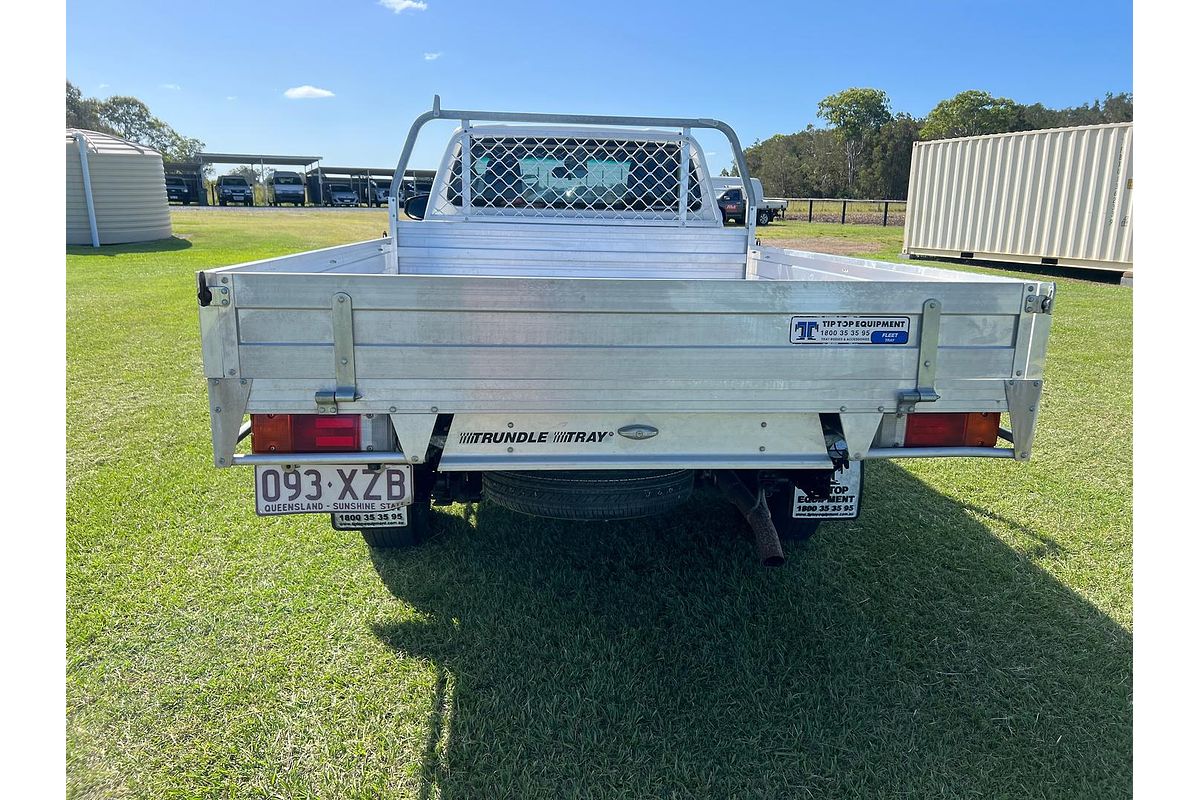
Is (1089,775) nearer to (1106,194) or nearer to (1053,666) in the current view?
(1053,666)

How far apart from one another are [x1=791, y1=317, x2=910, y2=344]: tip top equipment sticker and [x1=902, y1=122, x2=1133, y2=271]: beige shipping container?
14361mm

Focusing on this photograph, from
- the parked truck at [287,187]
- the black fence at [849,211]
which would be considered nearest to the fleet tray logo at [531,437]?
the black fence at [849,211]

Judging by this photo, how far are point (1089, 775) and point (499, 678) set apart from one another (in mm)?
1934

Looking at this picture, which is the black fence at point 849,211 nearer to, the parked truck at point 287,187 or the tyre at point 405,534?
the parked truck at point 287,187

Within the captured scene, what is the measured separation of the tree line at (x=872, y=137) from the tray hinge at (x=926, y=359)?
4668 centimetres

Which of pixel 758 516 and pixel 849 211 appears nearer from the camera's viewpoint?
pixel 758 516

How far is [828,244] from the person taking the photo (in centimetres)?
2294

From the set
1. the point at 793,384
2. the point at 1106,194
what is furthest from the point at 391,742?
the point at 1106,194

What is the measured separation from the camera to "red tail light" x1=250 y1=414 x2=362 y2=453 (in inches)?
93.2

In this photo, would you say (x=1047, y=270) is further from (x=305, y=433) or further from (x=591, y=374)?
(x=305, y=433)

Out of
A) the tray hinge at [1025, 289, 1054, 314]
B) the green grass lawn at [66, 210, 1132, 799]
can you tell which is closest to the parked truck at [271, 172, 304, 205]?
the green grass lawn at [66, 210, 1132, 799]

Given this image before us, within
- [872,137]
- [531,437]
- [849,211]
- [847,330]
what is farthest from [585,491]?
[872,137]

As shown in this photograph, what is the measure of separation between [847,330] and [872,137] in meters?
54.7

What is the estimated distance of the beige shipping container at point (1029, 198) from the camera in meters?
14.0
